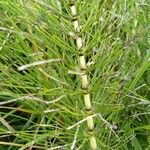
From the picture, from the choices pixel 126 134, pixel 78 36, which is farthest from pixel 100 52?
pixel 126 134

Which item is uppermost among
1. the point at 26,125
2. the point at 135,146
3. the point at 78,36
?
the point at 78,36

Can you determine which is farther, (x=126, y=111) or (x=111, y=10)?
(x=126, y=111)

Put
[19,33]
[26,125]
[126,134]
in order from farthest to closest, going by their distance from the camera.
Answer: [26,125]
[126,134]
[19,33]

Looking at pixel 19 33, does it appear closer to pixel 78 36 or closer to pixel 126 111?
pixel 78 36

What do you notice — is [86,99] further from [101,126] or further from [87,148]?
[87,148]

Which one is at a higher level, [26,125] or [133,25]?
[133,25]

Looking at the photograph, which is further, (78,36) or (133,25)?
(133,25)

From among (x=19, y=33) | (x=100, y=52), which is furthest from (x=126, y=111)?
(x=19, y=33)

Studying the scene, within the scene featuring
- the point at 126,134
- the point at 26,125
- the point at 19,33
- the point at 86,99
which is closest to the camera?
the point at 19,33

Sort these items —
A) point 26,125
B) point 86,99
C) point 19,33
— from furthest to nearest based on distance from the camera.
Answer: point 26,125, point 86,99, point 19,33
